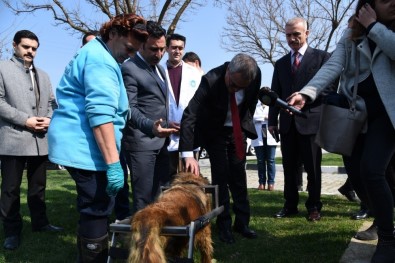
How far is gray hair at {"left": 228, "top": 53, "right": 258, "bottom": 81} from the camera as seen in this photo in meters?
4.29

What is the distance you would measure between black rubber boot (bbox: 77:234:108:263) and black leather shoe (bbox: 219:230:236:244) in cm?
196

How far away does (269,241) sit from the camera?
15.8 ft

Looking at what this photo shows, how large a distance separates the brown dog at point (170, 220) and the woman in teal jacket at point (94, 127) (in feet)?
1.13

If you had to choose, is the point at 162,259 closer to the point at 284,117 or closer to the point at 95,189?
the point at 95,189

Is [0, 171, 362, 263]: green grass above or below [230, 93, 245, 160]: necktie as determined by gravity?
below

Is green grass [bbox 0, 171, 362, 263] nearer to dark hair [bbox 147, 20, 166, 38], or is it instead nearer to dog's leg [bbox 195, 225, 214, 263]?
dog's leg [bbox 195, 225, 214, 263]

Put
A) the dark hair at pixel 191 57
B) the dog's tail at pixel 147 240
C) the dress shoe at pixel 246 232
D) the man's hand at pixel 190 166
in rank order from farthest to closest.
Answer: the dark hair at pixel 191 57, the dress shoe at pixel 246 232, the man's hand at pixel 190 166, the dog's tail at pixel 147 240

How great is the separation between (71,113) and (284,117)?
3392 millimetres

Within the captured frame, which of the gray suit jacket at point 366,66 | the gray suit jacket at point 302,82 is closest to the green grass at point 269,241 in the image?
the gray suit jacket at point 302,82

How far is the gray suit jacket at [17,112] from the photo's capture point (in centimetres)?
487

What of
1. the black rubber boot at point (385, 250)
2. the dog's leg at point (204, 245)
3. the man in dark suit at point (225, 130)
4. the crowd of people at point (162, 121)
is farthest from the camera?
the man in dark suit at point (225, 130)

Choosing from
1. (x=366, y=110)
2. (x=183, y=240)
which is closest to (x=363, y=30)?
(x=366, y=110)

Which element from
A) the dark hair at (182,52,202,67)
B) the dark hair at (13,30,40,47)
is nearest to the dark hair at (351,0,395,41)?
the dark hair at (13,30,40,47)

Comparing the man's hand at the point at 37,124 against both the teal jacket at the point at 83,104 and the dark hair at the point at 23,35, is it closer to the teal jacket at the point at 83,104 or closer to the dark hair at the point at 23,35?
the dark hair at the point at 23,35
